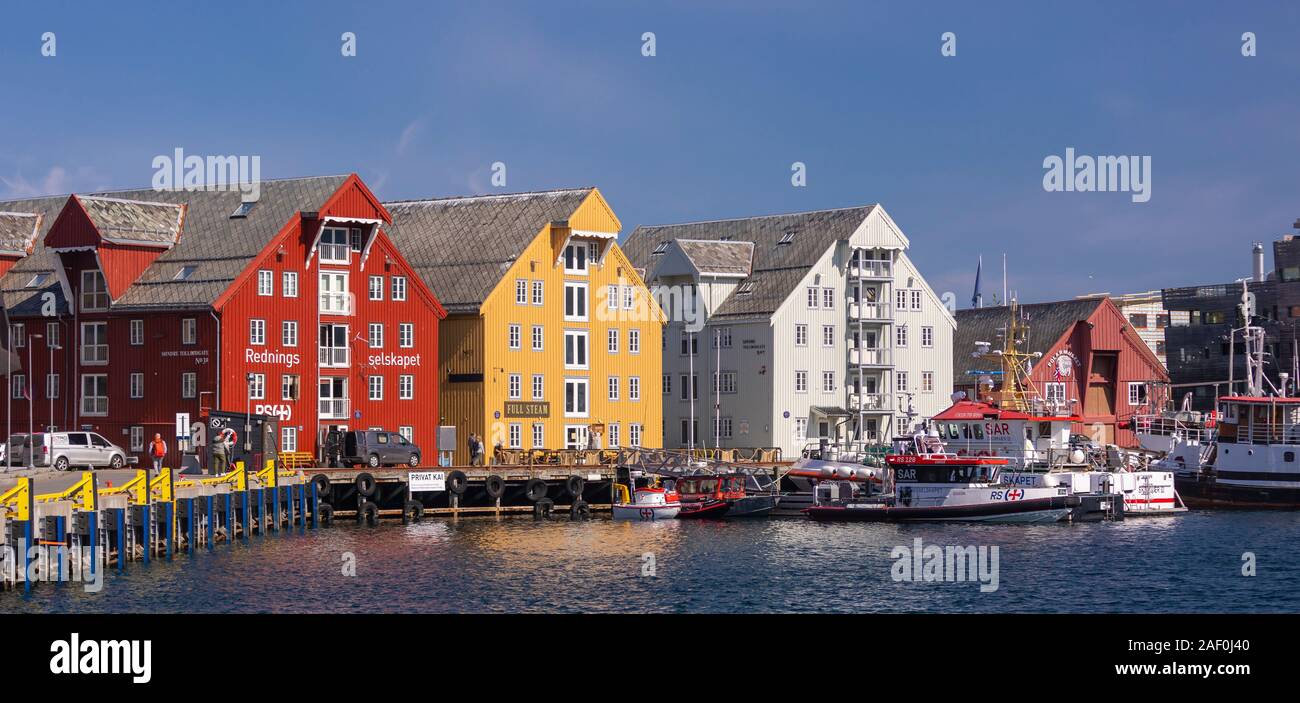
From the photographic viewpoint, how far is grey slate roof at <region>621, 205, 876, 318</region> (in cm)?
9838

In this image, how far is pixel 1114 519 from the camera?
73812mm

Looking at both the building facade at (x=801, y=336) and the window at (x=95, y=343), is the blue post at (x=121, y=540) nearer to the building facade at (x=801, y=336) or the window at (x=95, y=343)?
the window at (x=95, y=343)

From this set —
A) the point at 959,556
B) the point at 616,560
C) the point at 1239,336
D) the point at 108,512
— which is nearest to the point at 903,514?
the point at 959,556

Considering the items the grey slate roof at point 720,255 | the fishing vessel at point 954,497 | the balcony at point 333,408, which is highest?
the grey slate roof at point 720,255

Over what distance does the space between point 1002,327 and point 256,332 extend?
5823cm

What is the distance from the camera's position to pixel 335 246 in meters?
81.1

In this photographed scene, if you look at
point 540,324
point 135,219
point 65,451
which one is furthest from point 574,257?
point 65,451

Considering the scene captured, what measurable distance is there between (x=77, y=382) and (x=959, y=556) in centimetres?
4554

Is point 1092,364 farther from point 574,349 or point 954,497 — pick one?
point 954,497

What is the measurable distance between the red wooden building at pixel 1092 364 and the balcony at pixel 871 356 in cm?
1233

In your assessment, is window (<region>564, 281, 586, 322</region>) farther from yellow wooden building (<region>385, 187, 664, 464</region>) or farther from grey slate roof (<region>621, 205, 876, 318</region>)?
grey slate roof (<region>621, 205, 876, 318</region>)

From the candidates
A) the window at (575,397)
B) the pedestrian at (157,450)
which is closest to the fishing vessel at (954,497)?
the window at (575,397)

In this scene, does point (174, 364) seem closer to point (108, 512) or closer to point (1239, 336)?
point (108, 512)

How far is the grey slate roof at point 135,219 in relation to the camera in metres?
79.5
